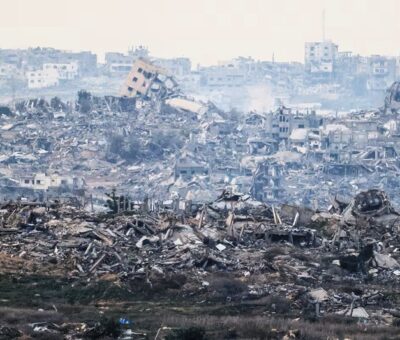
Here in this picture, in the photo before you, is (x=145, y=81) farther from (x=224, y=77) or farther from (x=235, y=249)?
(x=235, y=249)

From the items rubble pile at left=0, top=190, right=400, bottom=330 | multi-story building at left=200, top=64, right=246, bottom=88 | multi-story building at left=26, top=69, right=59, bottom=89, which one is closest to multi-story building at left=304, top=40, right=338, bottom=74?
multi-story building at left=200, top=64, right=246, bottom=88

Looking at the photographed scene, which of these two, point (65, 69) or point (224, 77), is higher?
point (65, 69)

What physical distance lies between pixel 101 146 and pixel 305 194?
12.9m

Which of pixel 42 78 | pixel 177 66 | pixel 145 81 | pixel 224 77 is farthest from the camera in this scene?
pixel 177 66

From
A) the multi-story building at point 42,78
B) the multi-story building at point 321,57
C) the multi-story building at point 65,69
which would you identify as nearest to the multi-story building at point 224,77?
the multi-story building at point 321,57

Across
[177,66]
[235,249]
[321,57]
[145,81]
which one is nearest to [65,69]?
[177,66]

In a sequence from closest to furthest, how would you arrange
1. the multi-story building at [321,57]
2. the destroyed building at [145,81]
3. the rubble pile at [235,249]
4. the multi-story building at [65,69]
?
the rubble pile at [235,249] < the destroyed building at [145,81] < the multi-story building at [65,69] < the multi-story building at [321,57]

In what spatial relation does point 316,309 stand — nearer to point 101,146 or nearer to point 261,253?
point 261,253

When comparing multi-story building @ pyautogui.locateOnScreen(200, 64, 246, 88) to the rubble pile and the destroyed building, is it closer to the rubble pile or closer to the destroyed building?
the destroyed building

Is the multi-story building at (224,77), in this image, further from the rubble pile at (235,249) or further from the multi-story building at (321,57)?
the rubble pile at (235,249)

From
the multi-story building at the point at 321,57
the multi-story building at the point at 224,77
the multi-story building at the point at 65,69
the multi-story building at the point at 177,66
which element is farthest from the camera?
the multi-story building at the point at 177,66

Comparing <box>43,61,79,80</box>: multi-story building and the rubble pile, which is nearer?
the rubble pile

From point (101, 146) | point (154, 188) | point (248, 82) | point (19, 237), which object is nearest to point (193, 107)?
point (101, 146)

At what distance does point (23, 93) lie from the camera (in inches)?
5138
